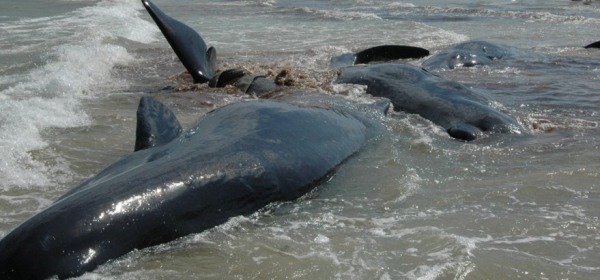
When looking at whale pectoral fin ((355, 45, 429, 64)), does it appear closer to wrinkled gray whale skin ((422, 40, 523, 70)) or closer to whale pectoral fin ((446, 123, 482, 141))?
wrinkled gray whale skin ((422, 40, 523, 70))

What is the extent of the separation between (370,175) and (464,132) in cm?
163

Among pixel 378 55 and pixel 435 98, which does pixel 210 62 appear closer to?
pixel 378 55

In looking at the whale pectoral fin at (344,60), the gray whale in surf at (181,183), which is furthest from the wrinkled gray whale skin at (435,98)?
the gray whale in surf at (181,183)

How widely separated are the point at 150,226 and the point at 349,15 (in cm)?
2069

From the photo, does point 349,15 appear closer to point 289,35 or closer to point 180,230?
point 289,35

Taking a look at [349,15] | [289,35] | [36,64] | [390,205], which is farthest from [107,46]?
[349,15]

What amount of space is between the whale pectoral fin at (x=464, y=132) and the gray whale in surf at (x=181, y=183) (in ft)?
4.03

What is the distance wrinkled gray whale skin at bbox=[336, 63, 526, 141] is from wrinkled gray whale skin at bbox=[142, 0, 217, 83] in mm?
1766

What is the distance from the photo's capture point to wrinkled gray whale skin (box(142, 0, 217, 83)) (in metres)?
9.27

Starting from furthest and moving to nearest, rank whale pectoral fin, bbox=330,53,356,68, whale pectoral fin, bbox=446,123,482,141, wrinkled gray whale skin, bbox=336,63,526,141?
whale pectoral fin, bbox=330,53,356,68 → wrinkled gray whale skin, bbox=336,63,526,141 → whale pectoral fin, bbox=446,123,482,141

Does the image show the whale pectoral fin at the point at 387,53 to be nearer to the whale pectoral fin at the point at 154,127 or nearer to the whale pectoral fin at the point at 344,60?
the whale pectoral fin at the point at 344,60

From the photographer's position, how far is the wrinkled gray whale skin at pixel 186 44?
927 centimetres

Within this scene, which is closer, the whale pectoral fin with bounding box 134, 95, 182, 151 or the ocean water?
the ocean water

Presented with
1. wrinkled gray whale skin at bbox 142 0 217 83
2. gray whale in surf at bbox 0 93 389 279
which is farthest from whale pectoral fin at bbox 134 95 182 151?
wrinkled gray whale skin at bbox 142 0 217 83
